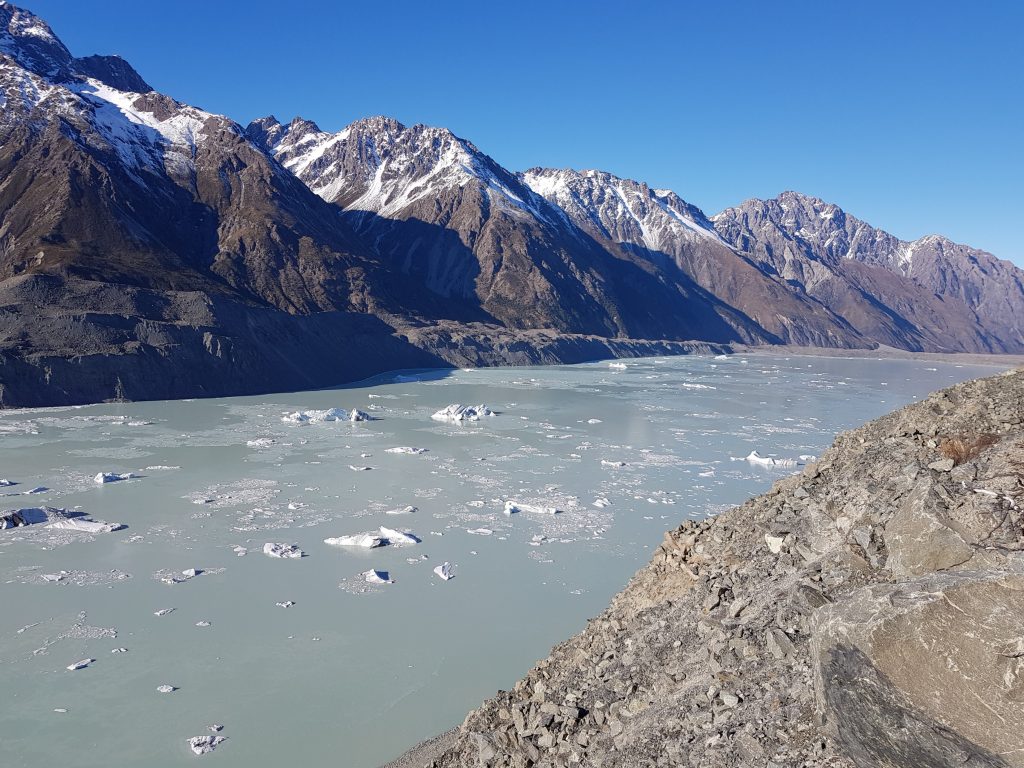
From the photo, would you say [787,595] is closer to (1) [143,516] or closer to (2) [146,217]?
(1) [143,516]

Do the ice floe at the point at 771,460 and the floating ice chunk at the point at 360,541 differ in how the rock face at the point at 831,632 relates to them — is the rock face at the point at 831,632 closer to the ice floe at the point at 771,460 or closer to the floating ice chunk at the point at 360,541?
the floating ice chunk at the point at 360,541

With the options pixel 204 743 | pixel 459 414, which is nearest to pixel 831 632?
pixel 204 743

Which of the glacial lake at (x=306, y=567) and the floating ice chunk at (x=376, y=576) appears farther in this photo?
the floating ice chunk at (x=376, y=576)

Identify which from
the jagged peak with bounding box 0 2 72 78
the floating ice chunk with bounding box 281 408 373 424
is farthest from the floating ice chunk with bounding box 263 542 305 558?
the jagged peak with bounding box 0 2 72 78

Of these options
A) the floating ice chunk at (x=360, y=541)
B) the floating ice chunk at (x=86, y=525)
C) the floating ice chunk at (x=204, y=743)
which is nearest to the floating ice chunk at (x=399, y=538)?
the floating ice chunk at (x=360, y=541)

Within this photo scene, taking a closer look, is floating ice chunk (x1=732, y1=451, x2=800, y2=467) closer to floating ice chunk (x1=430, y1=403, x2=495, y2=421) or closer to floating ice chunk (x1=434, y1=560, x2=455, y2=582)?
floating ice chunk (x1=430, y1=403, x2=495, y2=421)

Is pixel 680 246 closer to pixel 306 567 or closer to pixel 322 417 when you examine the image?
pixel 322 417
